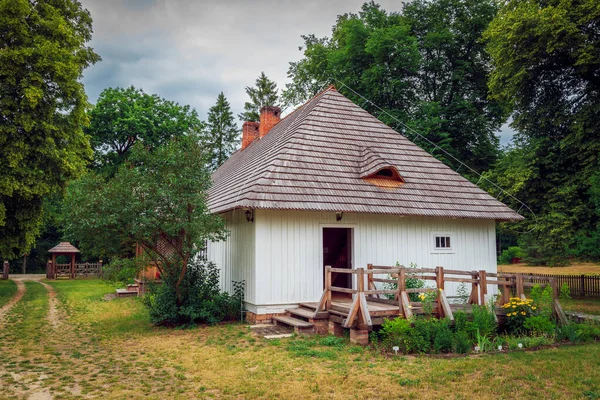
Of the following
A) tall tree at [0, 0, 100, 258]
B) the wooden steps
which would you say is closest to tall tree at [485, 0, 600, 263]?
the wooden steps

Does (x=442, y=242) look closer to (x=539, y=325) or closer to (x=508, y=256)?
(x=539, y=325)

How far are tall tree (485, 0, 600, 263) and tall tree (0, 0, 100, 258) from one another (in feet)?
54.4

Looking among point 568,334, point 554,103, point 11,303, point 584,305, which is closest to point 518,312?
point 568,334

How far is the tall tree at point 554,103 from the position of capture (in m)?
15.1

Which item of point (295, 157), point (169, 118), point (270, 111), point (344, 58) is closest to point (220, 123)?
point (169, 118)

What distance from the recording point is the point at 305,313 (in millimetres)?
10289

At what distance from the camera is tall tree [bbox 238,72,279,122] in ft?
140

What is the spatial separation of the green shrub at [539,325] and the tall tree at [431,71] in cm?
1330

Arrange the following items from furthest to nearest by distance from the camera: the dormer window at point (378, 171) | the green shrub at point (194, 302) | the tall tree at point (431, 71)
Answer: the tall tree at point (431, 71), the dormer window at point (378, 171), the green shrub at point (194, 302)

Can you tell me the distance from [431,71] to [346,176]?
50.5 feet

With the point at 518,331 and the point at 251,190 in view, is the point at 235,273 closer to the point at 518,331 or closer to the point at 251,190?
the point at 251,190

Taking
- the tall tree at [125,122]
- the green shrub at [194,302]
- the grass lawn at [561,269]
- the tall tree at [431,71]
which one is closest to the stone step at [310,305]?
the green shrub at [194,302]

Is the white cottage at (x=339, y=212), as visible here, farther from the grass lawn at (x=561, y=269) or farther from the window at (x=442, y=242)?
the grass lawn at (x=561, y=269)

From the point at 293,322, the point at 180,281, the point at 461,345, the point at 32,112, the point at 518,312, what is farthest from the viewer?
the point at 32,112
